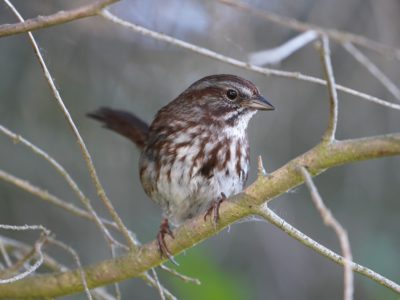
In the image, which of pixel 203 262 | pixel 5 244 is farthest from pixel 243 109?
pixel 5 244

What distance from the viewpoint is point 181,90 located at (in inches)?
210

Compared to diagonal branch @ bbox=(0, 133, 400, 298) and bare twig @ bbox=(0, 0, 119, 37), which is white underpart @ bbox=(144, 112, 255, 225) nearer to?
diagonal branch @ bbox=(0, 133, 400, 298)

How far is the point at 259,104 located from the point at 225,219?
1.24m

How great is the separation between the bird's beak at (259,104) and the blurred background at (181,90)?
3.24 ft

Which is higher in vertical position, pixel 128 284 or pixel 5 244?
pixel 128 284

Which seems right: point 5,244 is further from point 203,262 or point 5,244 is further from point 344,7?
point 344,7

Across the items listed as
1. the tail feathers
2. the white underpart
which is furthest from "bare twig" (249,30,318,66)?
the tail feathers

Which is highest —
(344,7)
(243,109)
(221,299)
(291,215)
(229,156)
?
(344,7)

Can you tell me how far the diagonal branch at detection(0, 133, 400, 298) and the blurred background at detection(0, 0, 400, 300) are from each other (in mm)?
1622

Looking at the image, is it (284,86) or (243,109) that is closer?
(243,109)

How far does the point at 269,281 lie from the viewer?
18.6ft

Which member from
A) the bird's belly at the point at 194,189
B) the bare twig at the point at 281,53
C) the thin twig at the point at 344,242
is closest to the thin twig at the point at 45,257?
the bird's belly at the point at 194,189

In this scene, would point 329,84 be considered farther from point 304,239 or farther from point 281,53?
point 281,53

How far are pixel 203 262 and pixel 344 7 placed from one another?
2.10 metres
